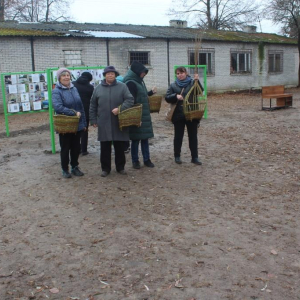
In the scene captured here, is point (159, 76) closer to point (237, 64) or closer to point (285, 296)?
point (237, 64)

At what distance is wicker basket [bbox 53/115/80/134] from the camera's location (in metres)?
5.86

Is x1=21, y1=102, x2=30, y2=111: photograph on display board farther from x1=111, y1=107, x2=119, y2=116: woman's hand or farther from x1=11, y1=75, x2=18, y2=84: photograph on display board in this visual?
x1=111, y1=107, x2=119, y2=116: woman's hand

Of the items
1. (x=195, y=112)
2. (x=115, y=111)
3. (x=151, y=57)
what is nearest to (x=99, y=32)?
(x=151, y=57)

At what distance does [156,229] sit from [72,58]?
1522 centimetres

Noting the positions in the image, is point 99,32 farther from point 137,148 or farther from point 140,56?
point 137,148

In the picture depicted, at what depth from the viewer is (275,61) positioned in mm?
27609

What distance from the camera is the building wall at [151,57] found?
55.4 feet

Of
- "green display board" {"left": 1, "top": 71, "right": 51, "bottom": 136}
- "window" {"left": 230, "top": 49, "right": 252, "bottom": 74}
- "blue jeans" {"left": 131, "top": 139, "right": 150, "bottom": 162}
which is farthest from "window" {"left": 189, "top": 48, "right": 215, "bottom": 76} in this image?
"blue jeans" {"left": 131, "top": 139, "right": 150, "bottom": 162}

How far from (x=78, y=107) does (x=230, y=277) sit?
367cm

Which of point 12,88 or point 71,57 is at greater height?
point 71,57

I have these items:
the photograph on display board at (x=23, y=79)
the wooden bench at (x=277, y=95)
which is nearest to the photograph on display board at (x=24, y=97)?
the photograph on display board at (x=23, y=79)

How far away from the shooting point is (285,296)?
3.10 metres

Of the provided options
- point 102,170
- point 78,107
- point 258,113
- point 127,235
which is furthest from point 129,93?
point 258,113

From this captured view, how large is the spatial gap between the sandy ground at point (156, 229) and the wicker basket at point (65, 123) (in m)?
0.75
